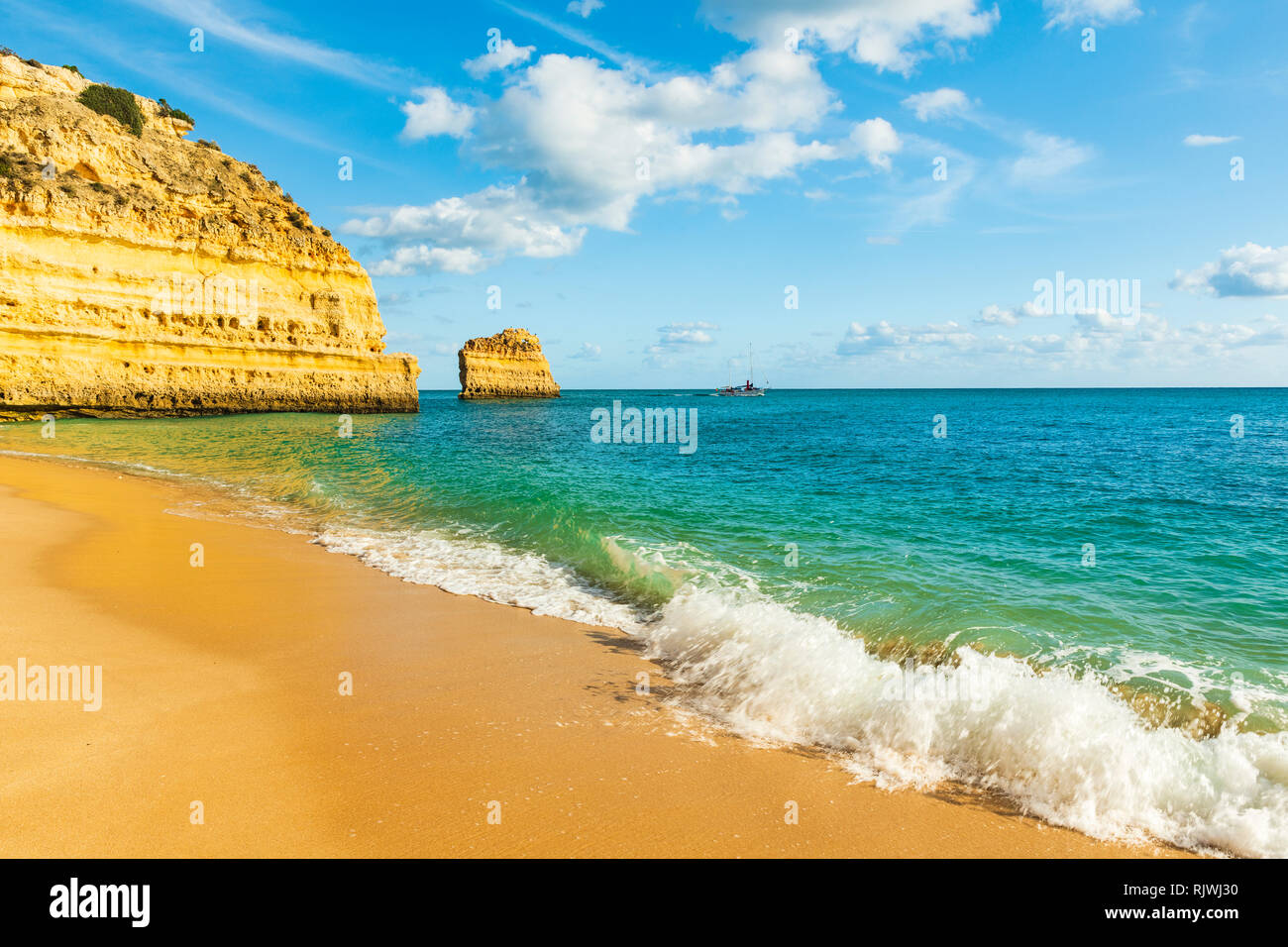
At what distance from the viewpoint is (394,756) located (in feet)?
14.0

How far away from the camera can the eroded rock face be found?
94.4m

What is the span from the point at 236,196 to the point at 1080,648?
53486 mm

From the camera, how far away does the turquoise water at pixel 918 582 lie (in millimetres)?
4484

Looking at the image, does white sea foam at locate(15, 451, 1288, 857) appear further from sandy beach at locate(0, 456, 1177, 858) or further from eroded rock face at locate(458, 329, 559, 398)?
eroded rock face at locate(458, 329, 559, 398)

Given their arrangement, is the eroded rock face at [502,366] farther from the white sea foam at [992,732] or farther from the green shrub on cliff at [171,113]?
the white sea foam at [992,732]

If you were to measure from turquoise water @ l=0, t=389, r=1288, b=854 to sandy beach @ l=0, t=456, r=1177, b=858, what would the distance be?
571mm

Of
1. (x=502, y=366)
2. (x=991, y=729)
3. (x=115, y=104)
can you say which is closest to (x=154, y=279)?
(x=115, y=104)

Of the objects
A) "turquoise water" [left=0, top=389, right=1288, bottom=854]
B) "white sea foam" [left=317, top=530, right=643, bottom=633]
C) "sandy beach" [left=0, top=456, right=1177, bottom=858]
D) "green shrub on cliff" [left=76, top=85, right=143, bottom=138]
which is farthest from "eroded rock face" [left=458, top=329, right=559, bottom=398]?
"sandy beach" [left=0, top=456, right=1177, bottom=858]

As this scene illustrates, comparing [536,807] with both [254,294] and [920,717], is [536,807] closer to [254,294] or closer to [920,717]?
[920,717]

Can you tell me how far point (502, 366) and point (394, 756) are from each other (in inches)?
3815

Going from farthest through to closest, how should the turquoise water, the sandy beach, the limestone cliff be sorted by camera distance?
the limestone cliff < the turquoise water < the sandy beach

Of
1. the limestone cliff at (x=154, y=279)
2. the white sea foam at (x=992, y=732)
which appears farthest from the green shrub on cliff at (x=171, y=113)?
the white sea foam at (x=992, y=732)
